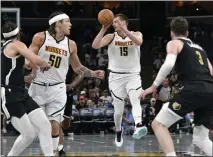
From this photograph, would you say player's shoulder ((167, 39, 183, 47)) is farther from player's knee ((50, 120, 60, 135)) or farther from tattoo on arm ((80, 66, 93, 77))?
player's knee ((50, 120, 60, 135))

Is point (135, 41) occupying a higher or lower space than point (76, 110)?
higher

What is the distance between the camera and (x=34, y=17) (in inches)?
1182

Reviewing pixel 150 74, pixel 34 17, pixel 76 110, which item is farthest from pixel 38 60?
pixel 34 17

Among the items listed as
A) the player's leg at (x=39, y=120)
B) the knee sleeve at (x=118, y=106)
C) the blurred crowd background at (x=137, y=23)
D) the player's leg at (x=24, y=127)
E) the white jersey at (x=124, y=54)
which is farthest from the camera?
the blurred crowd background at (x=137, y=23)

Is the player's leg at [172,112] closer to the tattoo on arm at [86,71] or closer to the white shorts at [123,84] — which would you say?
the tattoo on arm at [86,71]

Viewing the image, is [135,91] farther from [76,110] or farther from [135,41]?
[76,110]

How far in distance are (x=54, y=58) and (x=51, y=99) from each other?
2.47 feet

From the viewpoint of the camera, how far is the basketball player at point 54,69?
1107 centimetres

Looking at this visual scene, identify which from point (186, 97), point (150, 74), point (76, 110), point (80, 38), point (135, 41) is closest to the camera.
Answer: point (186, 97)

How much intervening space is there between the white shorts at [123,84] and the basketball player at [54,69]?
1.85 metres

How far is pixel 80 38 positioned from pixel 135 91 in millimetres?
17669

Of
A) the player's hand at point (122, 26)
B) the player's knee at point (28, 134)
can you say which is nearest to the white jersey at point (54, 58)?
the player's hand at point (122, 26)

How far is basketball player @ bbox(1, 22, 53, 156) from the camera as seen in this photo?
373 inches

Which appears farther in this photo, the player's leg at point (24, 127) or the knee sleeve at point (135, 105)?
the knee sleeve at point (135, 105)
